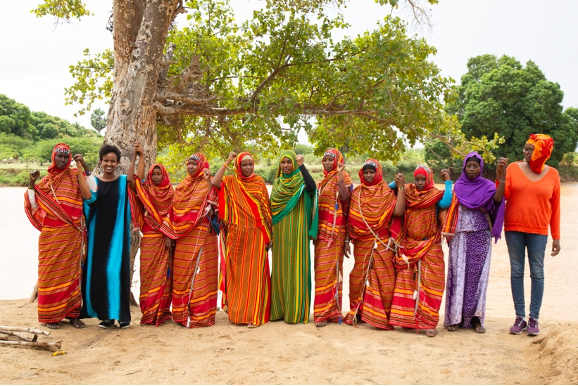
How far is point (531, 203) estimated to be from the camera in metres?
4.86

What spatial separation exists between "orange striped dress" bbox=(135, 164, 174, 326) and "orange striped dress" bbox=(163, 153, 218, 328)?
0.10 m

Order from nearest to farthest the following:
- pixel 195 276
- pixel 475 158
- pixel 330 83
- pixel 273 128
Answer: pixel 475 158
pixel 195 276
pixel 273 128
pixel 330 83

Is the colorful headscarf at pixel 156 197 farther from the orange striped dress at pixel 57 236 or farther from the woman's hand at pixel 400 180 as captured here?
the woman's hand at pixel 400 180

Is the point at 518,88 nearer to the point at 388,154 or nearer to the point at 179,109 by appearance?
the point at 388,154

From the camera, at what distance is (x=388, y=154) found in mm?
8266

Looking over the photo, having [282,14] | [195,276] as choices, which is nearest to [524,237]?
[195,276]

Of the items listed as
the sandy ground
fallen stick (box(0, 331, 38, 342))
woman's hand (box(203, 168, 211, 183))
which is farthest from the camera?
woman's hand (box(203, 168, 211, 183))

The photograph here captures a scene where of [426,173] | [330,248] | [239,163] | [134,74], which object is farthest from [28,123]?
[426,173]

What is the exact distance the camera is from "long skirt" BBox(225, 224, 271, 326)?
530cm

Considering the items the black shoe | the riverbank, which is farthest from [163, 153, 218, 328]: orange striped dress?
the black shoe

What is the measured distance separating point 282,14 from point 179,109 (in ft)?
6.93

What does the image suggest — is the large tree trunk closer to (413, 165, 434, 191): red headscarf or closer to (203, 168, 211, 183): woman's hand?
(203, 168, 211, 183): woman's hand

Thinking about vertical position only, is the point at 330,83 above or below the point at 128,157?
above

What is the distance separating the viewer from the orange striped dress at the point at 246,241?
528 cm
